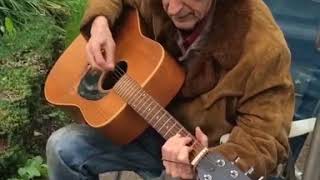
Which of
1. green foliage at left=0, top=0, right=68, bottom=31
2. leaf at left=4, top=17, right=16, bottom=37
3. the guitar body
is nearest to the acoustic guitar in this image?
the guitar body

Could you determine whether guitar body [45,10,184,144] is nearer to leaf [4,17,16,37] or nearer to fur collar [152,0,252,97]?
fur collar [152,0,252,97]

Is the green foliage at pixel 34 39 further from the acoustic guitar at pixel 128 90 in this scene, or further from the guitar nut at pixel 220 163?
the guitar nut at pixel 220 163

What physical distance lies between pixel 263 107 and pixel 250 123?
64 millimetres

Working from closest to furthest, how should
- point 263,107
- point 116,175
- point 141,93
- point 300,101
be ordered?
point 263,107
point 141,93
point 300,101
point 116,175

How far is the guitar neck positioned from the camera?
2426mm

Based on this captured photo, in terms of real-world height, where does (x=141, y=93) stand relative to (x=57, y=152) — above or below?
above

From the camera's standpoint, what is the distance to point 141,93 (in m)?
2.55

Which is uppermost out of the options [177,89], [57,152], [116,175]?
[177,89]

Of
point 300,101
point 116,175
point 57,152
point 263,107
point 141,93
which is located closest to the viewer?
point 263,107

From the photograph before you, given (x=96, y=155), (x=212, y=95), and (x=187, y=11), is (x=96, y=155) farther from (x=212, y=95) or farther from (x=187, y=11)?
(x=187, y=11)

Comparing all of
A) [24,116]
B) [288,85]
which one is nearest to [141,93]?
[288,85]

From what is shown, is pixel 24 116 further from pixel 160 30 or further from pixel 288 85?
Result: pixel 288 85

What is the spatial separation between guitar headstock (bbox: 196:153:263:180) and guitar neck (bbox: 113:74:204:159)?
15cm

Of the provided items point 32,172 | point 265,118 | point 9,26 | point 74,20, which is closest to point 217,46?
point 265,118
